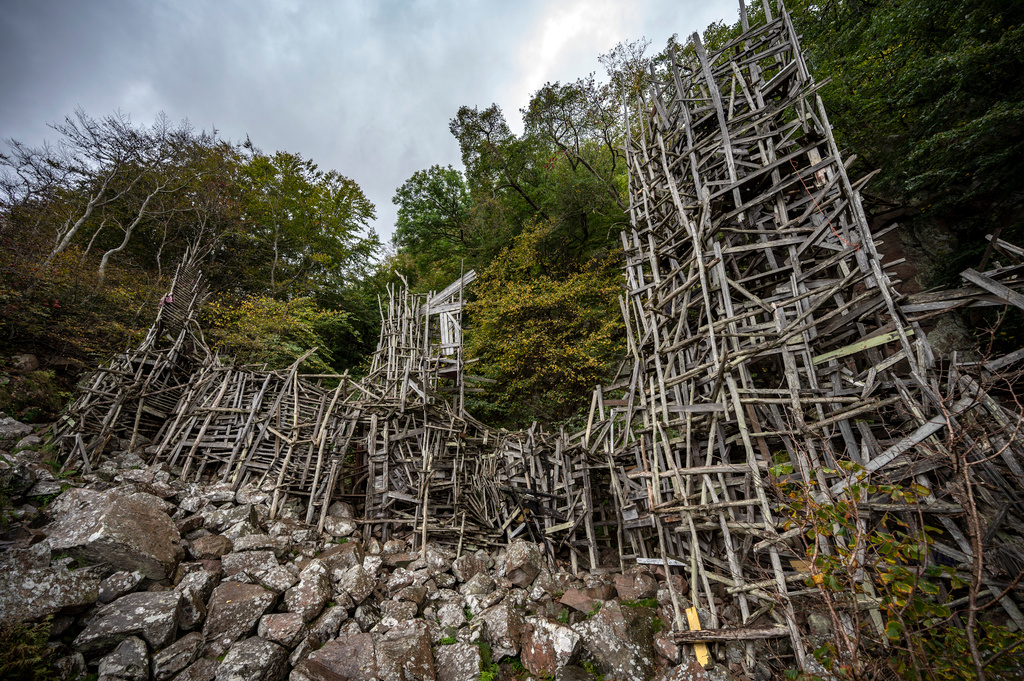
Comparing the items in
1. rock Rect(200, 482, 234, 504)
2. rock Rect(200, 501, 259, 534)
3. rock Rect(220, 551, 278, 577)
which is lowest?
rock Rect(220, 551, 278, 577)

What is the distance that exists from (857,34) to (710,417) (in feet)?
45.8

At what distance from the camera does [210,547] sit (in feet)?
21.0

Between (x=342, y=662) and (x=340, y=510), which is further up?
(x=340, y=510)

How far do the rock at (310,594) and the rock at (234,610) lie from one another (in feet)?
0.83

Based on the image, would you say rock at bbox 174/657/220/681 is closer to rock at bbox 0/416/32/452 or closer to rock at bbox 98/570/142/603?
rock at bbox 98/570/142/603

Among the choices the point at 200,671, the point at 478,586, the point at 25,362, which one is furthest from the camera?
the point at 25,362

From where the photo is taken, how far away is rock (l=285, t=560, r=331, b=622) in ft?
18.0

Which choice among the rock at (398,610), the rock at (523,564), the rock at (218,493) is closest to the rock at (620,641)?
the rock at (523,564)

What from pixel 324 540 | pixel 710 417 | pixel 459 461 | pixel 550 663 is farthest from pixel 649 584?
pixel 324 540

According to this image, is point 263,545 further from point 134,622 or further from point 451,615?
point 451,615

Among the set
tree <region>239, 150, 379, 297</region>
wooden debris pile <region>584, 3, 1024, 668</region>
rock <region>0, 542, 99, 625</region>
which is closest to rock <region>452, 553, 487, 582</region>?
wooden debris pile <region>584, 3, 1024, 668</region>

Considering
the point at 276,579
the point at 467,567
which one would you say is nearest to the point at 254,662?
the point at 276,579

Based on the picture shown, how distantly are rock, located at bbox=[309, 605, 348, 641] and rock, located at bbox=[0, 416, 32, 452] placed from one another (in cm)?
755

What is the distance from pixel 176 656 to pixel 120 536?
82.2 inches
